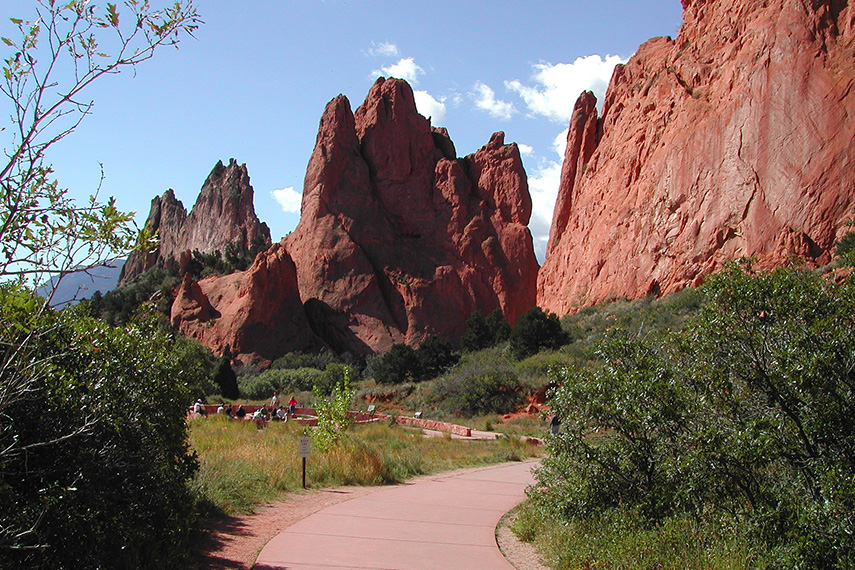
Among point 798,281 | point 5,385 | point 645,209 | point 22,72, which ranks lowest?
point 5,385

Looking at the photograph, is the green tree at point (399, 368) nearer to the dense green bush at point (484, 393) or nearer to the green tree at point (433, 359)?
the green tree at point (433, 359)

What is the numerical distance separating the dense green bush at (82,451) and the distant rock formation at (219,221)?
82.2 m

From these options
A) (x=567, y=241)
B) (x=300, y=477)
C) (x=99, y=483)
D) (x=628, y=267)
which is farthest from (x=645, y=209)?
(x=99, y=483)

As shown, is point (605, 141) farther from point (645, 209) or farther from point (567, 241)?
point (645, 209)

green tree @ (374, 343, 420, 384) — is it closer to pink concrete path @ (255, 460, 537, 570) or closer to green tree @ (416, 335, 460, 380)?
green tree @ (416, 335, 460, 380)

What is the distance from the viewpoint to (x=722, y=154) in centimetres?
3481

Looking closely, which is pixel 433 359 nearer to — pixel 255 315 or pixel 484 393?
pixel 484 393

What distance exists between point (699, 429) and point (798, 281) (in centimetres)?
207

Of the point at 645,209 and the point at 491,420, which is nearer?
the point at 491,420

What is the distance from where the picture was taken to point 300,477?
13.1m

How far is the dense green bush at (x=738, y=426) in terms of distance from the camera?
20.8 feet

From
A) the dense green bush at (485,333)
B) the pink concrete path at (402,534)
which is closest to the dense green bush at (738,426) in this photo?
the pink concrete path at (402,534)

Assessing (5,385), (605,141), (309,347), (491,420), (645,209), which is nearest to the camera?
(5,385)

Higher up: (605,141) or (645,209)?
(605,141)
